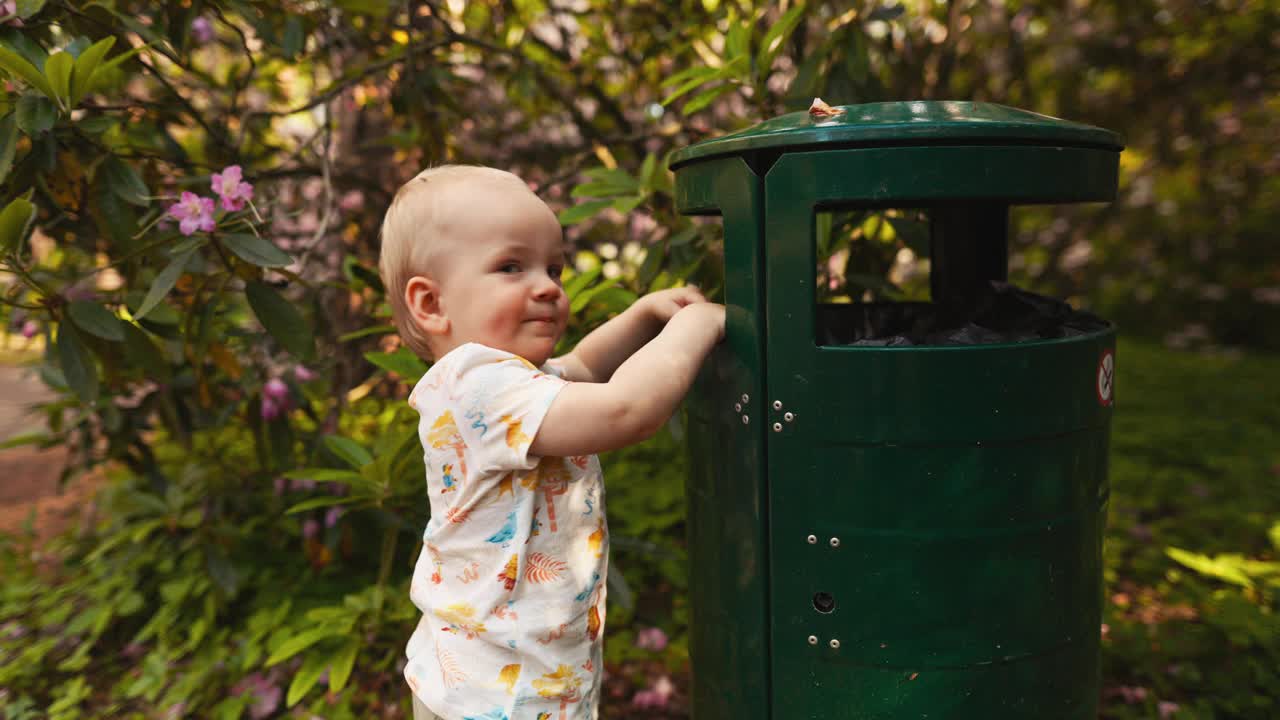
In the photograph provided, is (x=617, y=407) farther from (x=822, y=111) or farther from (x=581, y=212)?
(x=581, y=212)

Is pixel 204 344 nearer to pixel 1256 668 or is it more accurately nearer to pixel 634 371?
pixel 634 371

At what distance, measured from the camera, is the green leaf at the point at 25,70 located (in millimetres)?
1841

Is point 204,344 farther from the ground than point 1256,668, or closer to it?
farther from the ground

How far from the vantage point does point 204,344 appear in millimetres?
2393

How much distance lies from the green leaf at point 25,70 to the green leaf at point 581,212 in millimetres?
1126

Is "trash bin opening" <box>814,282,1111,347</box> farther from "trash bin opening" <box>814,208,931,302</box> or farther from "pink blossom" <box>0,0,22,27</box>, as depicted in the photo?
"pink blossom" <box>0,0,22,27</box>

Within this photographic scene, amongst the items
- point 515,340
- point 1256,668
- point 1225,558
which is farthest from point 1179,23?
point 515,340

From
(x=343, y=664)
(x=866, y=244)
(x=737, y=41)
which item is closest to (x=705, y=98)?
(x=737, y=41)

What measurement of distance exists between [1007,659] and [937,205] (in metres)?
1.11

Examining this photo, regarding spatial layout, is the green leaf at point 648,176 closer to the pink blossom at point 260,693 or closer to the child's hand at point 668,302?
the child's hand at point 668,302

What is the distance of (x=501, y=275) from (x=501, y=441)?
26 centimetres

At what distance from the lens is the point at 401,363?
2221 millimetres

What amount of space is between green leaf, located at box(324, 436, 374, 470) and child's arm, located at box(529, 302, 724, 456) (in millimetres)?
1164

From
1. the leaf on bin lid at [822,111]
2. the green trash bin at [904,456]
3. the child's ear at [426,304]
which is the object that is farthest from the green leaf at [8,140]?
the leaf on bin lid at [822,111]
